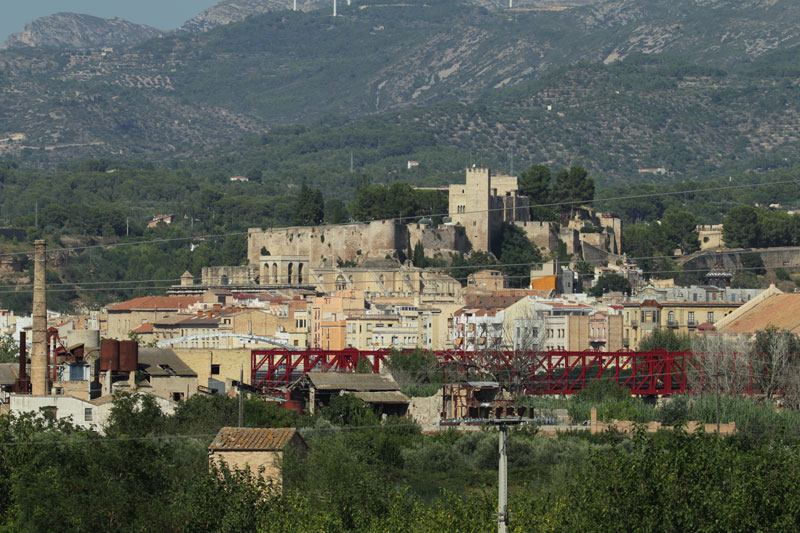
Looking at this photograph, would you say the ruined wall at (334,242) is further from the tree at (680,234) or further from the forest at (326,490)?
the forest at (326,490)

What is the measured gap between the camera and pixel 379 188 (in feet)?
476

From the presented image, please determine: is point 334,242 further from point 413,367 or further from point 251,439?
point 251,439

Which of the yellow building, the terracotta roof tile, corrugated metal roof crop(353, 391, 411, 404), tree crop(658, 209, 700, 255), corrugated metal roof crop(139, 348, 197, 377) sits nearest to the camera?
corrugated metal roof crop(139, 348, 197, 377)

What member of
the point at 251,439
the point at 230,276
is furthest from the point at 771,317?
the point at 230,276

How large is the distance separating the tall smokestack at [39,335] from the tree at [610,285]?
6614 cm

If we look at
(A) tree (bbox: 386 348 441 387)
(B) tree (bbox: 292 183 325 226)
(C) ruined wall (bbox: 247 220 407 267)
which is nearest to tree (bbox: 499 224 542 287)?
(C) ruined wall (bbox: 247 220 407 267)

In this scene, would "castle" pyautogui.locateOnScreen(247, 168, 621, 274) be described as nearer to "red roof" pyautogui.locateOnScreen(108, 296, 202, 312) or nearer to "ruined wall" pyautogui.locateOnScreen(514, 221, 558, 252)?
"ruined wall" pyautogui.locateOnScreen(514, 221, 558, 252)

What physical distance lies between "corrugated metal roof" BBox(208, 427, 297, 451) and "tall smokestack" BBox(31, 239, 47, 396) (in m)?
11.6

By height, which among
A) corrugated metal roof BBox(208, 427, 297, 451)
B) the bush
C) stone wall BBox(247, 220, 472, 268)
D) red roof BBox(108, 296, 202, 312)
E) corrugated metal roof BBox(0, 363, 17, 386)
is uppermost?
stone wall BBox(247, 220, 472, 268)

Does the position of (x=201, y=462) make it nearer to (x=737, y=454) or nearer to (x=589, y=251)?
(x=737, y=454)

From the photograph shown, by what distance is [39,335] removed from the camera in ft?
173

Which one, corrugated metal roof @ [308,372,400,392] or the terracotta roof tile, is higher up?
the terracotta roof tile

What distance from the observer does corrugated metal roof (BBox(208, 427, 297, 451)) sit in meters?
39.3

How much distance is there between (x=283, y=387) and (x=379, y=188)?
8262 centimetres
